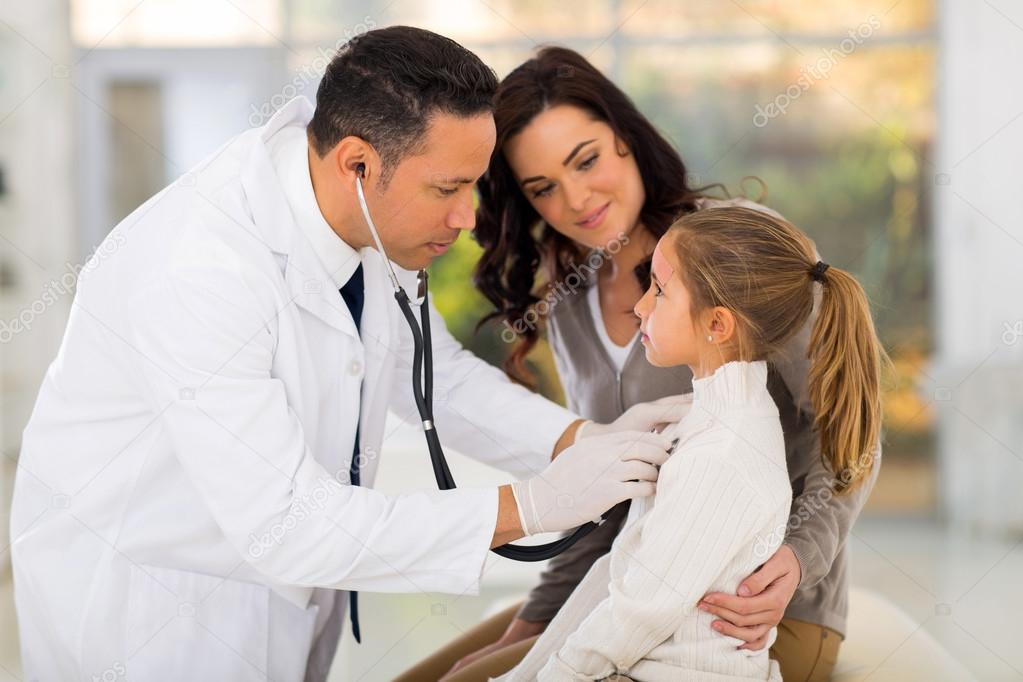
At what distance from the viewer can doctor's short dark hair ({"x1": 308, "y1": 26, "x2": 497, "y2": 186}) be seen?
148 centimetres

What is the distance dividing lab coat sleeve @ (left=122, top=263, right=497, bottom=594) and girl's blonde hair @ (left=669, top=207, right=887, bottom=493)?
0.42 meters

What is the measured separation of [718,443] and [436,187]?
551mm

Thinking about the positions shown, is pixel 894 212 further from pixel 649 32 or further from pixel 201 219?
pixel 201 219

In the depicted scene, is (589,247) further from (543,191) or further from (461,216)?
(461,216)

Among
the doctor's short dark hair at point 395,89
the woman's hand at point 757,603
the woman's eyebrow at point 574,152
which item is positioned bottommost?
the woman's hand at point 757,603

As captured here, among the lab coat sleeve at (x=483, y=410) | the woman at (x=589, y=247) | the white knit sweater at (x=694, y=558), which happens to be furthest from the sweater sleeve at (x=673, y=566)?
the lab coat sleeve at (x=483, y=410)

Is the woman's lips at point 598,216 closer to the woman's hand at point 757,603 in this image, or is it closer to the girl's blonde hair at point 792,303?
the girl's blonde hair at point 792,303

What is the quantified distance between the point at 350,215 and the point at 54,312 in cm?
327

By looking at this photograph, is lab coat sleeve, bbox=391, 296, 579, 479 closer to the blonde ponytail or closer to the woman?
the woman

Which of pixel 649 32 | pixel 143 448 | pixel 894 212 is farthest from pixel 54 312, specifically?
pixel 894 212

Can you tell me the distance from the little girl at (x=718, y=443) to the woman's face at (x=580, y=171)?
0.31 meters

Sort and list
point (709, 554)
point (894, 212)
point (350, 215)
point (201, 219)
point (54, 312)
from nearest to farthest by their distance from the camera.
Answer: point (709, 554)
point (201, 219)
point (350, 215)
point (54, 312)
point (894, 212)

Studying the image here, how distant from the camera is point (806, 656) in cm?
151

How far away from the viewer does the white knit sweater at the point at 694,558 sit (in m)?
1.29
